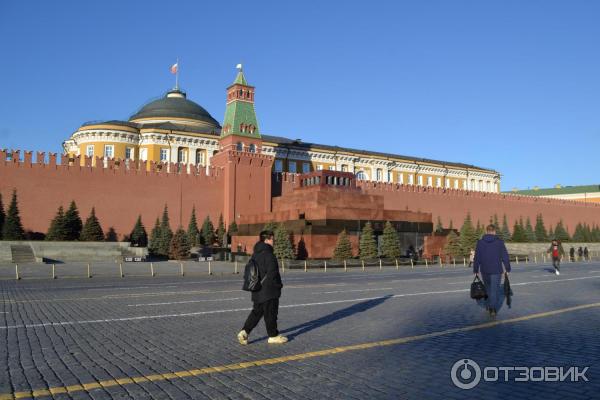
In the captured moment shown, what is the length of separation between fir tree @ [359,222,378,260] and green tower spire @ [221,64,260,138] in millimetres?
15826

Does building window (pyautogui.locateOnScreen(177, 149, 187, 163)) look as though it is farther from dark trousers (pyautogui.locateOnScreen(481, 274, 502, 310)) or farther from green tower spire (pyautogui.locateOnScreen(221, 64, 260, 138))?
dark trousers (pyautogui.locateOnScreen(481, 274, 502, 310))

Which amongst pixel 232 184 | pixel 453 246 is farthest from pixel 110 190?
pixel 453 246

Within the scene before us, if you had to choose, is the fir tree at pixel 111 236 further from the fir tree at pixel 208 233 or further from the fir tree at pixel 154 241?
the fir tree at pixel 208 233

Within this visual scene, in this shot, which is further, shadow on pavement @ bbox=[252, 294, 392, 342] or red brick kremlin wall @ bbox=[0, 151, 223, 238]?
red brick kremlin wall @ bbox=[0, 151, 223, 238]

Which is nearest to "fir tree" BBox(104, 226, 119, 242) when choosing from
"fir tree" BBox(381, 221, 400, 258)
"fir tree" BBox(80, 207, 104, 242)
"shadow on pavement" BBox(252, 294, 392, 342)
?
"fir tree" BBox(80, 207, 104, 242)

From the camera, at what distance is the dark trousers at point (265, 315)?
6.44 m

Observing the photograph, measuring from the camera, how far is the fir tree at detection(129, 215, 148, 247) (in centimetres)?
3609

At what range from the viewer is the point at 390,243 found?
32312mm

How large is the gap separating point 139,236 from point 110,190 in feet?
13.1

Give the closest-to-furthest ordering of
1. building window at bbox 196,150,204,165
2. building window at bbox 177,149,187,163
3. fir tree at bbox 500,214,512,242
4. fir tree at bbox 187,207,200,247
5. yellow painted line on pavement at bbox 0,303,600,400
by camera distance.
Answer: yellow painted line on pavement at bbox 0,303,600,400 → fir tree at bbox 187,207,200,247 → building window at bbox 177,149,187,163 → building window at bbox 196,150,204,165 → fir tree at bbox 500,214,512,242

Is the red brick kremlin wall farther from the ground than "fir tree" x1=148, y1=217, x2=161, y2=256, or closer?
farther from the ground

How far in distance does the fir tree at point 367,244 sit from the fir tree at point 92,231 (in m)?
16.2

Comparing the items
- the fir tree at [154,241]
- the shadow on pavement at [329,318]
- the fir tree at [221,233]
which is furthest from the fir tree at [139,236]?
the shadow on pavement at [329,318]

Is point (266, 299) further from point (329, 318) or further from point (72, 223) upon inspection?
point (72, 223)
